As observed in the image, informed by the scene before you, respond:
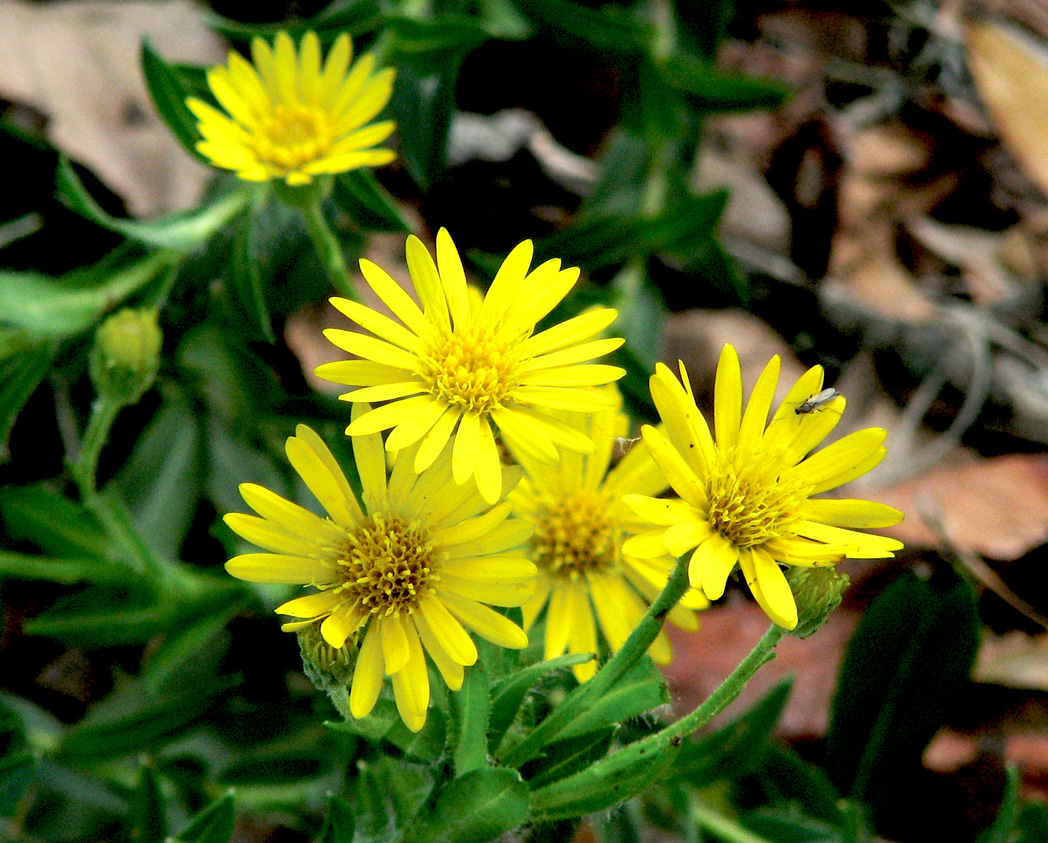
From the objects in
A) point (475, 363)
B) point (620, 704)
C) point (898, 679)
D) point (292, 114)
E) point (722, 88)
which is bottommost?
point (898, 679)

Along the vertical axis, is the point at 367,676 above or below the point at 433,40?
below

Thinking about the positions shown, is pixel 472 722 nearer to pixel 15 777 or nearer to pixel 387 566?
pixel 387 566

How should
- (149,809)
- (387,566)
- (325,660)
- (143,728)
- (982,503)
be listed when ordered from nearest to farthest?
1. (325,660)
2. (387,566)
3. (149,809)
4. (143,728)
5. (982,503)

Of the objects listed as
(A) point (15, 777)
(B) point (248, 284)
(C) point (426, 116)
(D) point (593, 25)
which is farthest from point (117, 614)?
(D) point (593, 25)

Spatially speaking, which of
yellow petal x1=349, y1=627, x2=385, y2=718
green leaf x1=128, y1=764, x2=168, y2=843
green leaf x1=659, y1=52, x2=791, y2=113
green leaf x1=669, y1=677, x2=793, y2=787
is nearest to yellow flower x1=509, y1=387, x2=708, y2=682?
yellow petal x1=349, y1=627, x2=385, y2=718

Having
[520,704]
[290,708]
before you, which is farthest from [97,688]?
[520,704]

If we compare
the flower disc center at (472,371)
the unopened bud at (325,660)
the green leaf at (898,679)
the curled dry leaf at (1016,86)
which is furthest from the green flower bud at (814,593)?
the curled dry leaf at (1016,86)

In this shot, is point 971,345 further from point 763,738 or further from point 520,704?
point 520,704
